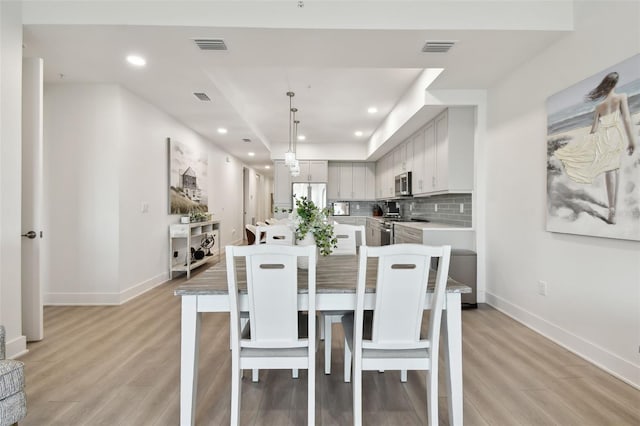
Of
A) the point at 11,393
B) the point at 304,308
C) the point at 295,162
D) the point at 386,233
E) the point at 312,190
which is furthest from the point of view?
the point at 312,190

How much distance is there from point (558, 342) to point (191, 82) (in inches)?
174

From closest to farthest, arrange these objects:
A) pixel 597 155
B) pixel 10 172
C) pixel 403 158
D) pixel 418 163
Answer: pixel 597 155 → pixel 10 172 → pixel 418 163 → pixel 403 158

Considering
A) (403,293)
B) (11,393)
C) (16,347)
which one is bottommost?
(16,347)

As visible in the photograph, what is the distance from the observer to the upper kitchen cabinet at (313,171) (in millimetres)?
8148

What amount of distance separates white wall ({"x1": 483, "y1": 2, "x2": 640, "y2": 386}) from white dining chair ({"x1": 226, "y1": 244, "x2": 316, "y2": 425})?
214cm

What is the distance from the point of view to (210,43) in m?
2.69

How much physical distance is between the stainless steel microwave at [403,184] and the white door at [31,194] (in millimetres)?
4860

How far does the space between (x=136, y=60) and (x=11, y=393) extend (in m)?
2.85

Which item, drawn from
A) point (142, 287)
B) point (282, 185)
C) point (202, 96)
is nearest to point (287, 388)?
point (142, 287)

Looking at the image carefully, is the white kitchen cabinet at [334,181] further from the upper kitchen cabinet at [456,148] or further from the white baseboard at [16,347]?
the white baseboard at [16,347]

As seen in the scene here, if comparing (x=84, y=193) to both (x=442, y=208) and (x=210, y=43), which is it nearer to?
(x=210, y=43)

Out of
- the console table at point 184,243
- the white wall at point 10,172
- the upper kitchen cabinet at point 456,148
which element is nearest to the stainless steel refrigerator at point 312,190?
the console table at point 184,243

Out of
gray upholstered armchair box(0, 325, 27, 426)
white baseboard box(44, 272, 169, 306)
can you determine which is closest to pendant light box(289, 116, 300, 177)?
white baseboard box(44, 272, 169, 306)

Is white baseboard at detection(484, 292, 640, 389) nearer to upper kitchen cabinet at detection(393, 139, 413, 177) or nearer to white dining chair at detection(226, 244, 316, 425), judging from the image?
white dining chair at detection(226, 244, 316, 425)
